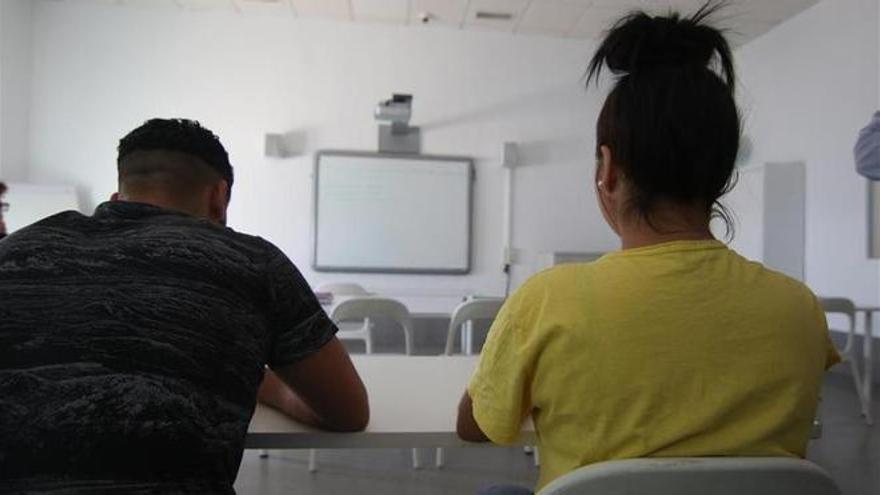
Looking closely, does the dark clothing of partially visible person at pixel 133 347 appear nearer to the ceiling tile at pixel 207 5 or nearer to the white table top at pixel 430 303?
the white table top at pixel 430 303

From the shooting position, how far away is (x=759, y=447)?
606 mm

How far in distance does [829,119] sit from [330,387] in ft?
15.8

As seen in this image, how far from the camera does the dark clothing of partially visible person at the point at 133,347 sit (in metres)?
0.67

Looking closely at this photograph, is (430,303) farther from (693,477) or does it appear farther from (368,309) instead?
(693,477)

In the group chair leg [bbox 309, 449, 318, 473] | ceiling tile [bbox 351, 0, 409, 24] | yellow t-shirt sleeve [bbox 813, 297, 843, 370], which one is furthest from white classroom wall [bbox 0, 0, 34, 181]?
yellow t-shirt sleeve [bbox 813, 297, 843, 370]

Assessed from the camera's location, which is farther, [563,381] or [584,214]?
[584,214]

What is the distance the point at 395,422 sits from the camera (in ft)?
3.12

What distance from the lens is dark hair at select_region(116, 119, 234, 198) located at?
0.94 metres

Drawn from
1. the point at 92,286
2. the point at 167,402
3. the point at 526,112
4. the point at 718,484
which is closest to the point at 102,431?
the point at 167,402

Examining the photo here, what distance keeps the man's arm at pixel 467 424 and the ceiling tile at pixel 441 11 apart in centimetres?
456

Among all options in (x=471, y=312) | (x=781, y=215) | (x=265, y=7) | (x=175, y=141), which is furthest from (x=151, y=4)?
(x=781, y=215)

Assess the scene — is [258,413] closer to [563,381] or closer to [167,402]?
[167,402]

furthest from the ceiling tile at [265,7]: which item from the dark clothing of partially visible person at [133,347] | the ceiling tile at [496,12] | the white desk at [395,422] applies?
the dark clothing of partially visible person at [133,347]

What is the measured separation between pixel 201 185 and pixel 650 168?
72 cm
